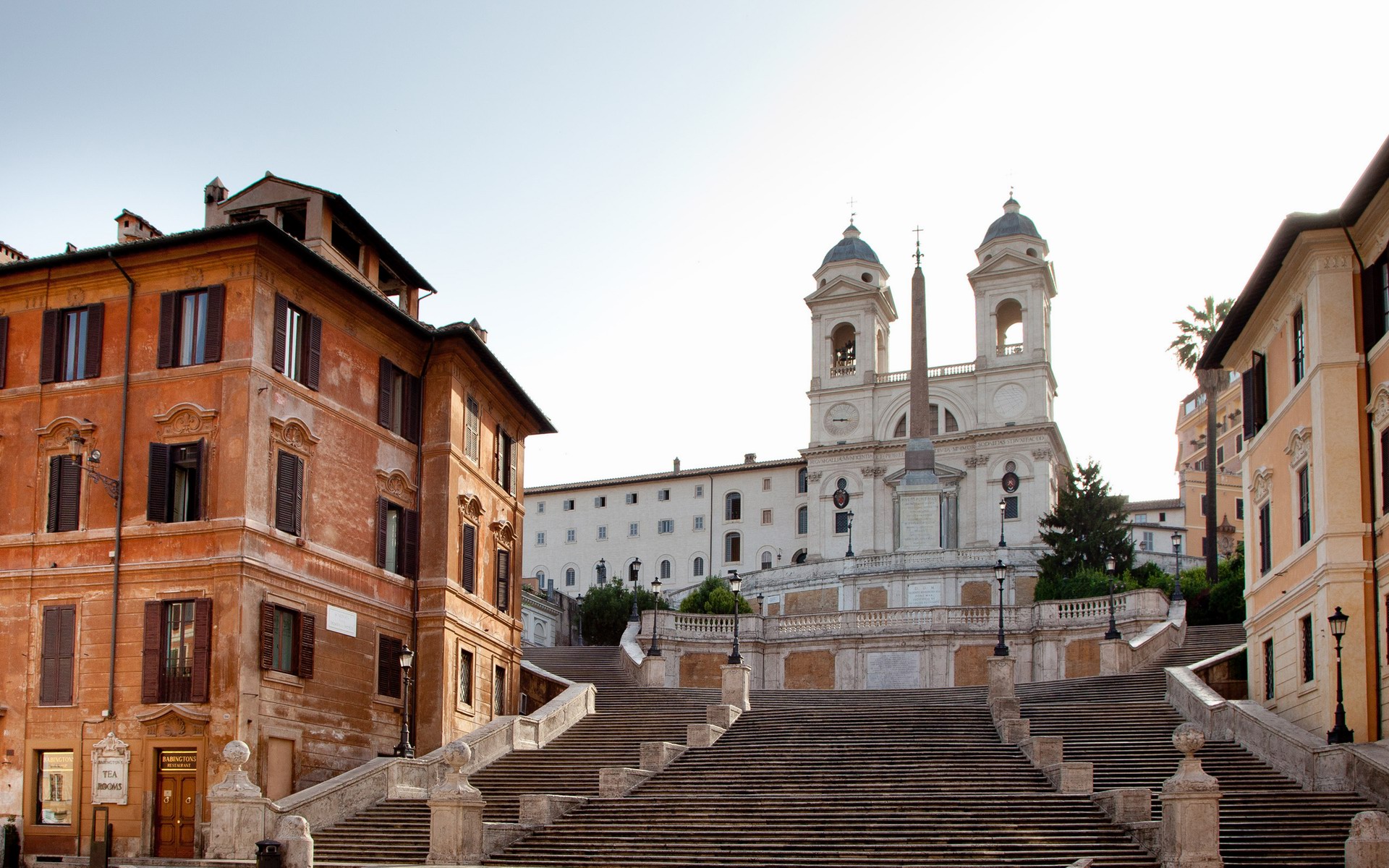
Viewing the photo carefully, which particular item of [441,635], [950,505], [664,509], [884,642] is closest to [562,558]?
[664,509]

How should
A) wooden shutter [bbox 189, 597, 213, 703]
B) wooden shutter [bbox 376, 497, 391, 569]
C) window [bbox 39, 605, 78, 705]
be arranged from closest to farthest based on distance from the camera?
wooden shutter [bbox 189, 597, 213, 703]
window [bbox 39, 605, 78, 705]
wooden shutter [bbox 376, 497, 391, 569]

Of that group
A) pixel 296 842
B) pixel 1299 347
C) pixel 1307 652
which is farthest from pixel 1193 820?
pixel 296 842

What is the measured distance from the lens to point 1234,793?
27016 millimetres

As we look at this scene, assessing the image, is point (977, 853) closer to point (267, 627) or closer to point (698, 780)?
point (698, 780)

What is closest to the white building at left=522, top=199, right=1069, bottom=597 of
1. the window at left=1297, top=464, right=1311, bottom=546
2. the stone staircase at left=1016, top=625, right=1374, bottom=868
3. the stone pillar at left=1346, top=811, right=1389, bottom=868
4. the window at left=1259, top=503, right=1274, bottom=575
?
the stone staircase at left=1016, top=625, right=1374, bottom=868

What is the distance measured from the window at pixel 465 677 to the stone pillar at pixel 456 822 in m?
10.6

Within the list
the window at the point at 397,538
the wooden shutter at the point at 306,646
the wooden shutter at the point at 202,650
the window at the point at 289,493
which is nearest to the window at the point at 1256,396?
the window at the point at 397,538

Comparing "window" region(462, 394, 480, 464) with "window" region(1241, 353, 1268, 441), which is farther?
"window" region(462, 394, 480, 464)

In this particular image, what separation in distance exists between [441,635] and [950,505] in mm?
62928

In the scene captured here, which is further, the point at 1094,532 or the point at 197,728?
the point at 1094,532

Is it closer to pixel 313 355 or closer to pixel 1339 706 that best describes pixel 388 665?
pixel 313 355

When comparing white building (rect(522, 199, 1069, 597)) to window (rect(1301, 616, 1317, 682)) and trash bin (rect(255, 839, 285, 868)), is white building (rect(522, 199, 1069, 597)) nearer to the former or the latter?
window (rect(1301, 616, 1317, 682))

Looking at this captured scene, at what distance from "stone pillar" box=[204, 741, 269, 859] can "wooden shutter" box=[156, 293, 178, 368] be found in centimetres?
875

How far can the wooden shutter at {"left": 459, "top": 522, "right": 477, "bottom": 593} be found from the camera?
38.8 metres
